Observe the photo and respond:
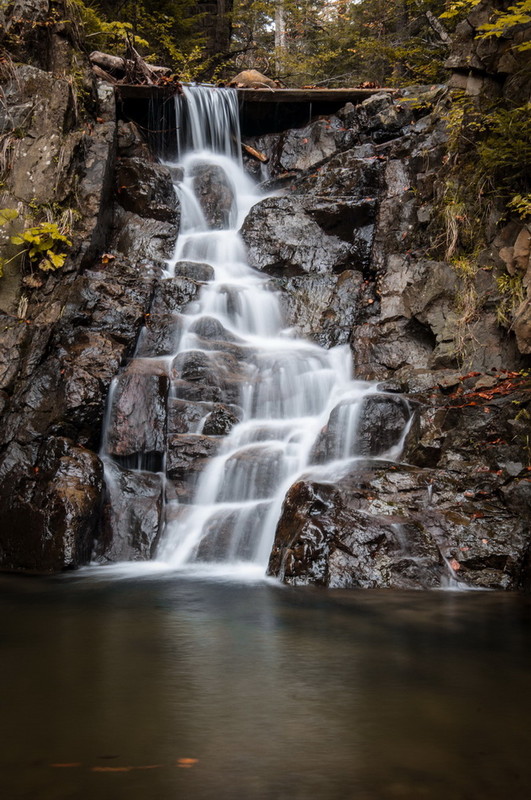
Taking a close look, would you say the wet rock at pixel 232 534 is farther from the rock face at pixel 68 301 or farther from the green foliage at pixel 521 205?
the green foliage at pixel 521 205

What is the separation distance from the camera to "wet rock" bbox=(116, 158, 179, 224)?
11461 millimetres

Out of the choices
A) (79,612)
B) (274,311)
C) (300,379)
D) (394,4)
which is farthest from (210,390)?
(394,4)

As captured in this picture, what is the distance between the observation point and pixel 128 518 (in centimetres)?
690

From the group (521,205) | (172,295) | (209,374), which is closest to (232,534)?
(209,374)

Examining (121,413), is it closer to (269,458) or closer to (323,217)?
(269,458)

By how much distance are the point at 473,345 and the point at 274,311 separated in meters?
3.35

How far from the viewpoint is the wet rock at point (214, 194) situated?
1220 cm

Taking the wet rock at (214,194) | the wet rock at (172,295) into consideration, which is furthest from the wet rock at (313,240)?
the wet rock at (172,295)

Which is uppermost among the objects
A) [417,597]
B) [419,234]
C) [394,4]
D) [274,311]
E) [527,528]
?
[394,4]

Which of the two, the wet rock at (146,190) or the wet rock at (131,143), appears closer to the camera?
the wet rock at (146,190)

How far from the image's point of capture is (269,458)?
731 cm

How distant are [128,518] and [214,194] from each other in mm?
7672

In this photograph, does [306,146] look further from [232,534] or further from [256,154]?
[232,534]

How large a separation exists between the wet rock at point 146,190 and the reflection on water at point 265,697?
807cm
